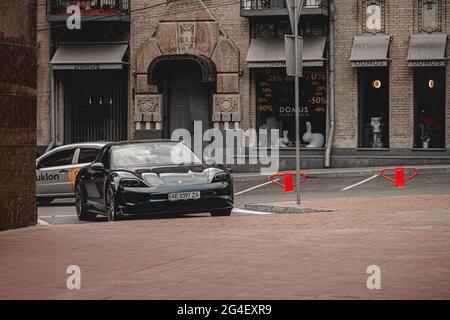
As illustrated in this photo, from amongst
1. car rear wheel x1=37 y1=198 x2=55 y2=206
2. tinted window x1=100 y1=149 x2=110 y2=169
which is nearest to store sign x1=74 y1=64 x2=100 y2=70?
car rear wheel x1=37 y1=198 x2=55 y2=206

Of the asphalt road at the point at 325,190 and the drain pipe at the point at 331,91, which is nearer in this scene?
the asphalt road at the point at 325,190

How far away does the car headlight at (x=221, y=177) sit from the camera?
1748 centimetres

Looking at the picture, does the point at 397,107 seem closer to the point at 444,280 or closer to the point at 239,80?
the point at 239,80

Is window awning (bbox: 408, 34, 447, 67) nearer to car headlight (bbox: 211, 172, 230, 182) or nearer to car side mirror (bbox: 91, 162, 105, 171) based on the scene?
car headlight (bbox: 211, 172, 230, 182)

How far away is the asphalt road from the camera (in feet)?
75.8

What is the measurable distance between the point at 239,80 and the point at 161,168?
18116 mm

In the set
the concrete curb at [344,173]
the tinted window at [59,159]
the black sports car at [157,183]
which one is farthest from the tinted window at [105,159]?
the concrete curb at [344,173]

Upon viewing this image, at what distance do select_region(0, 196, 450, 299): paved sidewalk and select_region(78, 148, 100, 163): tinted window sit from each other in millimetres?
7672

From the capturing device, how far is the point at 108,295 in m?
8.73

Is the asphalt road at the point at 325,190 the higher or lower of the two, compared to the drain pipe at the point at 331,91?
lower

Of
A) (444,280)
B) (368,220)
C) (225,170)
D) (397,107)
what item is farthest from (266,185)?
(444,280)

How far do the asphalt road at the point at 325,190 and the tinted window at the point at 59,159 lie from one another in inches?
37.7

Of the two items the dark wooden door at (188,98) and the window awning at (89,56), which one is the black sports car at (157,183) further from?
the dark wooden door at (188,98)

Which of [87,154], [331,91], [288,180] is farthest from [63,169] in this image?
[331,91]
